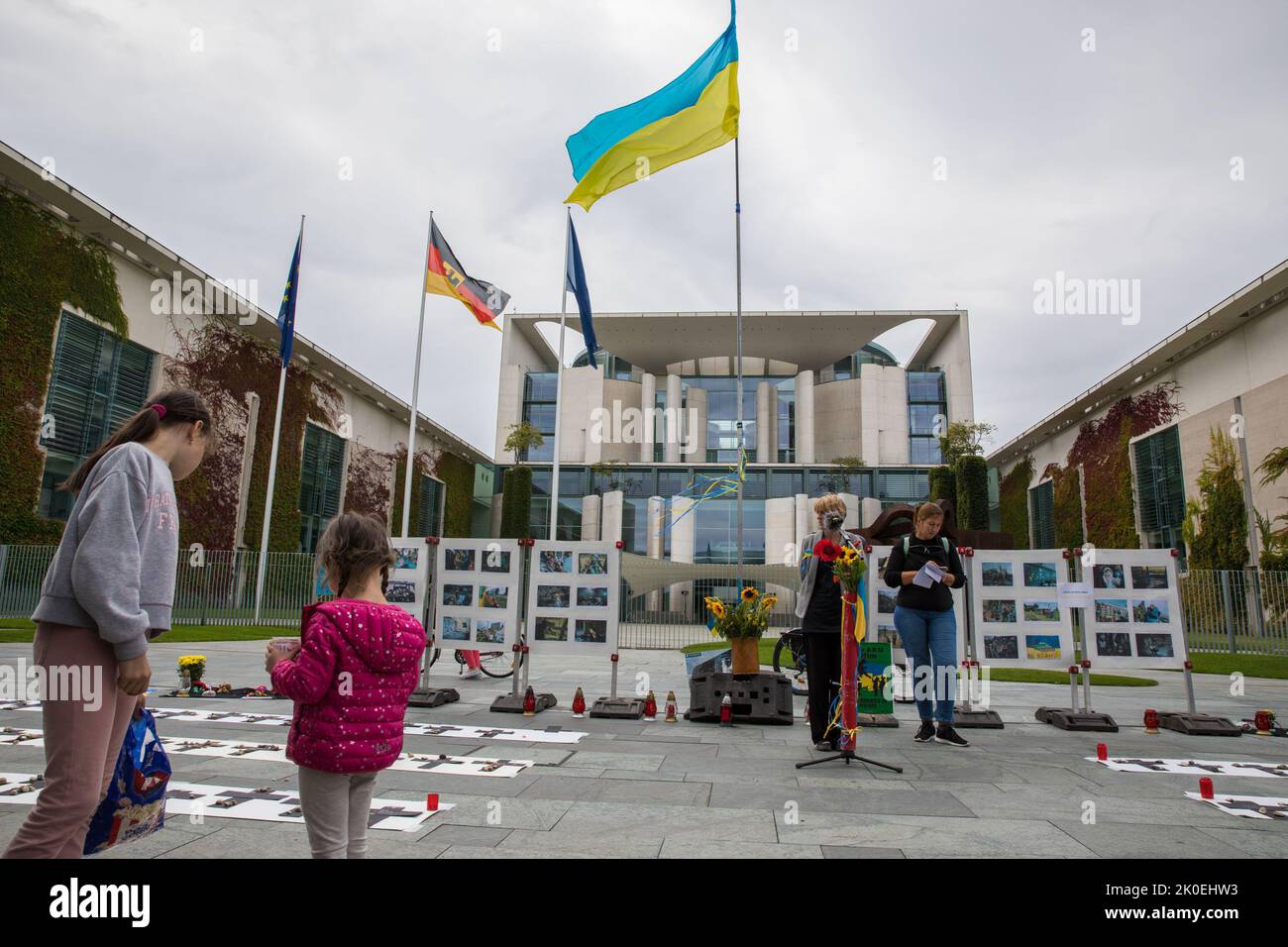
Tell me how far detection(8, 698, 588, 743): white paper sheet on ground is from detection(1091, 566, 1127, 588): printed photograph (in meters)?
5.51

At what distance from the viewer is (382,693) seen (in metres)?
2.35

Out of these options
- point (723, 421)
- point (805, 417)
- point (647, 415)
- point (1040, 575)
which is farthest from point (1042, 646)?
point (723, 421)

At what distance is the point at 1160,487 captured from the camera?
2845 cm

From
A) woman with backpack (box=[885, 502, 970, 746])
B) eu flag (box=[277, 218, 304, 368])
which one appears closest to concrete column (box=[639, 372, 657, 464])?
eu flag (box=[277, 218, 304, 368])

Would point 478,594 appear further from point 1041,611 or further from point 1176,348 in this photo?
point 1176,348

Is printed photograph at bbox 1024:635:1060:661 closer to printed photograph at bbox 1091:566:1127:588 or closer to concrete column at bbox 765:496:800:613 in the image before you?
printed photograph at bbox 1091:566:1127:588

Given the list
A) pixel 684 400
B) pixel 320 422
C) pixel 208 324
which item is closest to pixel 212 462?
pixel 208 324

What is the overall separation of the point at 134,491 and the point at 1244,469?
29.3m

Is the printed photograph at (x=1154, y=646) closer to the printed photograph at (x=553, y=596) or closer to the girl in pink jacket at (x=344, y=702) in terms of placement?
the printed photograph at (x=553, y=596)

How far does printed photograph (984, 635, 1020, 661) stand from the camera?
7680 millimetres

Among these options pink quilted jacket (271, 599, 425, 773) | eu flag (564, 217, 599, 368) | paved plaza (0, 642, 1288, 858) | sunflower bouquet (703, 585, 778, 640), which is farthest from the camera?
eu flag (564, 217, 599, 368)
